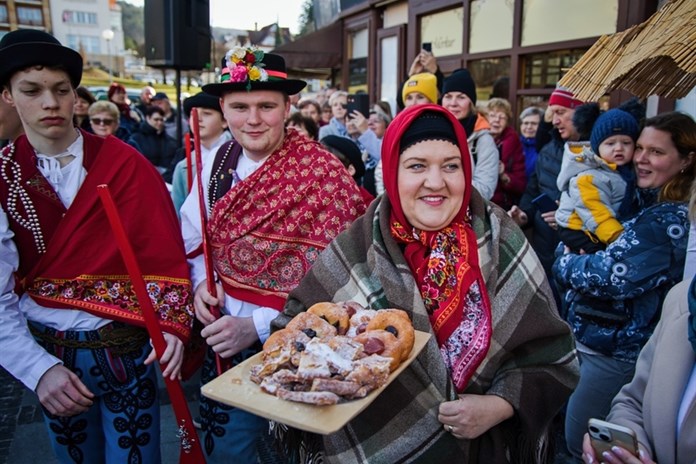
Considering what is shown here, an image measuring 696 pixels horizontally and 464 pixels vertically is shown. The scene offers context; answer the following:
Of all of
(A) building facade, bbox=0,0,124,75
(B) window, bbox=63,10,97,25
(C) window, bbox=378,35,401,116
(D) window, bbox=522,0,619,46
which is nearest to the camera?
(D) window, bbox=522,0,619,46

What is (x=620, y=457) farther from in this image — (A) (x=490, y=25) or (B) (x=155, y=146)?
(A) (x=490, y=25)

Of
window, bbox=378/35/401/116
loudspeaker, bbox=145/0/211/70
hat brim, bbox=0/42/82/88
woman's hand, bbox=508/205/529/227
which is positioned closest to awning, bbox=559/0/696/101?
hat brim, bbox=0/42/82/88

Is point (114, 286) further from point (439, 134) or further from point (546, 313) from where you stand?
point (546, 313)

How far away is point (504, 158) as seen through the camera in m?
4.85

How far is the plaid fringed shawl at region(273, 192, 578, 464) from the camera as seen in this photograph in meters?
1.66

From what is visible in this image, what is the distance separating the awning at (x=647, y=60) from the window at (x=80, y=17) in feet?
187

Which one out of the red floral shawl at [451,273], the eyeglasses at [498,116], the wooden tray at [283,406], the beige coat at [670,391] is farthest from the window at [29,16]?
the beige coat at [670,391]

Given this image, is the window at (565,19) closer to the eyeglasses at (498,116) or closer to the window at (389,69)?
the eyeglasses at (498,116)

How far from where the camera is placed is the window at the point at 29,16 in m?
40.5

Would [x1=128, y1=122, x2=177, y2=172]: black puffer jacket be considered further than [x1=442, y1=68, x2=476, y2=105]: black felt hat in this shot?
Yes

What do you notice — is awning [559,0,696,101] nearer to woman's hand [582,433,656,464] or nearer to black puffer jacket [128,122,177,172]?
woman's hand [582,433,656,464]

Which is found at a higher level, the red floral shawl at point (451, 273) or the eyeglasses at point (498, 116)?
the eyeglasses at point (498, 116)

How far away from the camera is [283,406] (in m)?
1.26

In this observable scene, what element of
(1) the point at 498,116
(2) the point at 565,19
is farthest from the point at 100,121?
(2) the point at 565,19
